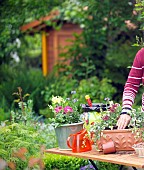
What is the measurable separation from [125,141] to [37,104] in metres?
5.07

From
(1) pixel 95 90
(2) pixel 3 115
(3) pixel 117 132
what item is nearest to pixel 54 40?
(1) pixel 95 90

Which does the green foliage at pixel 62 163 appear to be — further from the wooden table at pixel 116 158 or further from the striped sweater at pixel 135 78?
the striped sweater at pixel 135 78

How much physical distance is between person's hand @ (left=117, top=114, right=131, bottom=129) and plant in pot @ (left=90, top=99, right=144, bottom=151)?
0.04 m

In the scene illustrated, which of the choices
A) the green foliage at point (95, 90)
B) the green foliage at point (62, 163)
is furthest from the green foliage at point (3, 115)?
the green foliage at point (62, 163)

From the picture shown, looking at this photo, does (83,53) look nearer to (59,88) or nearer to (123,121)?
(59,88)

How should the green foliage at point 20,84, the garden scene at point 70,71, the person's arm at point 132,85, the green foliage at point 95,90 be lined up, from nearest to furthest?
the person's arm at point 132,85
the garden scene at point 70,71
the green foliage at point 95,90
the green foliage at point 20,84

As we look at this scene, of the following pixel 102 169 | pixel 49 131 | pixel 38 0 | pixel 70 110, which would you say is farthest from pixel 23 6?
pixel 70 110

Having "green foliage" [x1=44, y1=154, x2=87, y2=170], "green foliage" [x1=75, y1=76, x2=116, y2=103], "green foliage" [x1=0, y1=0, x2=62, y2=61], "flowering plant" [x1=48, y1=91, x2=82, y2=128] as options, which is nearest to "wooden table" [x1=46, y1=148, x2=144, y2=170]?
"flowering plant" [x1=48, y1=91, x2=82, y2=128]

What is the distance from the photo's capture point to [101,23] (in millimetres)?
9828

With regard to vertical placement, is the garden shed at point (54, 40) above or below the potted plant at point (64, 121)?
above

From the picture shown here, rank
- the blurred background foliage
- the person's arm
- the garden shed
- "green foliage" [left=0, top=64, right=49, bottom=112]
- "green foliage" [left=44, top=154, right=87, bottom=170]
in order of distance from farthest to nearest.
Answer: the garden shed → "green foliage" [left=0, top=64, right=49, bottom=112] → the blurred background foliage → "green foliage" [left=44, top=154, right=87, bottom=170] → the person's arm

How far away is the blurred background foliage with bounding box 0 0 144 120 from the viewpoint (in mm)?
8688

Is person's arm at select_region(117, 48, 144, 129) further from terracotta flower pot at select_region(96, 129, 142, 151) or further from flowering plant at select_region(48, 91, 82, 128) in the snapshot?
flowering plant at select_region(48, 91, 82, 128)

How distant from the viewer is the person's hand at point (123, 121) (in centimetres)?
414
